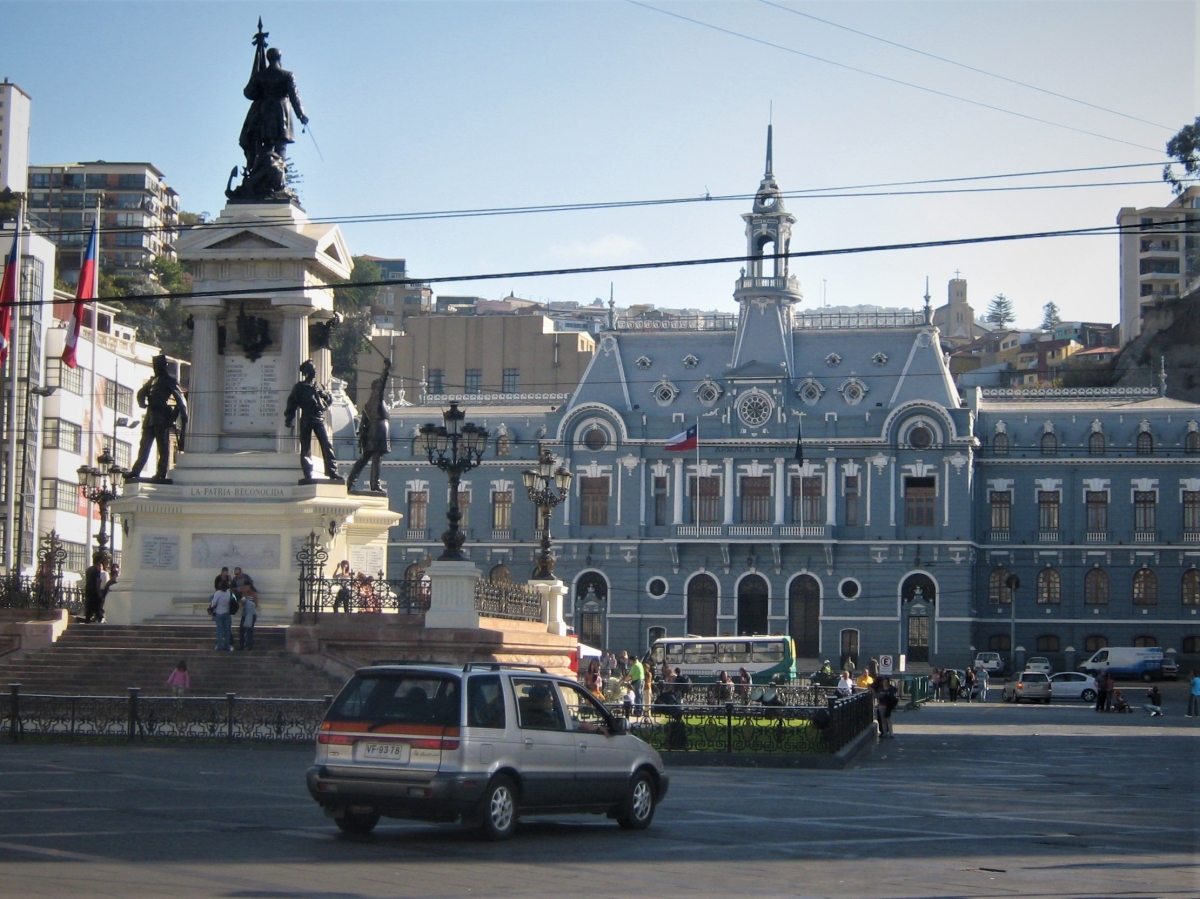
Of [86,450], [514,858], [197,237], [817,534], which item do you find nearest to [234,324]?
[197,237]

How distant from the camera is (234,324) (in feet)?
109

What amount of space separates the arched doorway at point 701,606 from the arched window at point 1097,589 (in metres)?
16.9

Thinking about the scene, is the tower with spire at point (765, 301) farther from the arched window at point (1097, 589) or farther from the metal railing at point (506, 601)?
the metal railing at point (506, 601)

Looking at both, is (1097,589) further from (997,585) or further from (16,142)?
(16,142)

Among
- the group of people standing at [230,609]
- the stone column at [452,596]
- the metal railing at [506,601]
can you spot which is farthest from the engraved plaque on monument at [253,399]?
the metal railing at [506,601]

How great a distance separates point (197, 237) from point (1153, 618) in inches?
2339

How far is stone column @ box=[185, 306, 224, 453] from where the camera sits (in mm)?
32812

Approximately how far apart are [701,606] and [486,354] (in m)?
33.6

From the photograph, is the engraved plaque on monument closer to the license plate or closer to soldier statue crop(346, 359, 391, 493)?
soldier statue crop(346, 359, 391, 493)

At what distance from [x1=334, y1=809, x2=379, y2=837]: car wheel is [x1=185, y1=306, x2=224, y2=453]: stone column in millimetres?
18026

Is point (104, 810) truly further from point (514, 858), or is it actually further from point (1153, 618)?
point (1153, 618)

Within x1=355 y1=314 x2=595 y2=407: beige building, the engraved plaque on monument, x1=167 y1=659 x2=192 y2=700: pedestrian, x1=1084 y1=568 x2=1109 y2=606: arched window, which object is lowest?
x1=167 y1=659 x2=192 y2=700: pedestrian

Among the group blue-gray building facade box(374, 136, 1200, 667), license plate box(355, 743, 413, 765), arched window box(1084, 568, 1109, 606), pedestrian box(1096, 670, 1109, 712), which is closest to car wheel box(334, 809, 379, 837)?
license plate box(355, 743, 413, 765)

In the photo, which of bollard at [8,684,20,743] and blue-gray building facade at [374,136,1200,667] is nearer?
bollard at [8,684,20,743]
